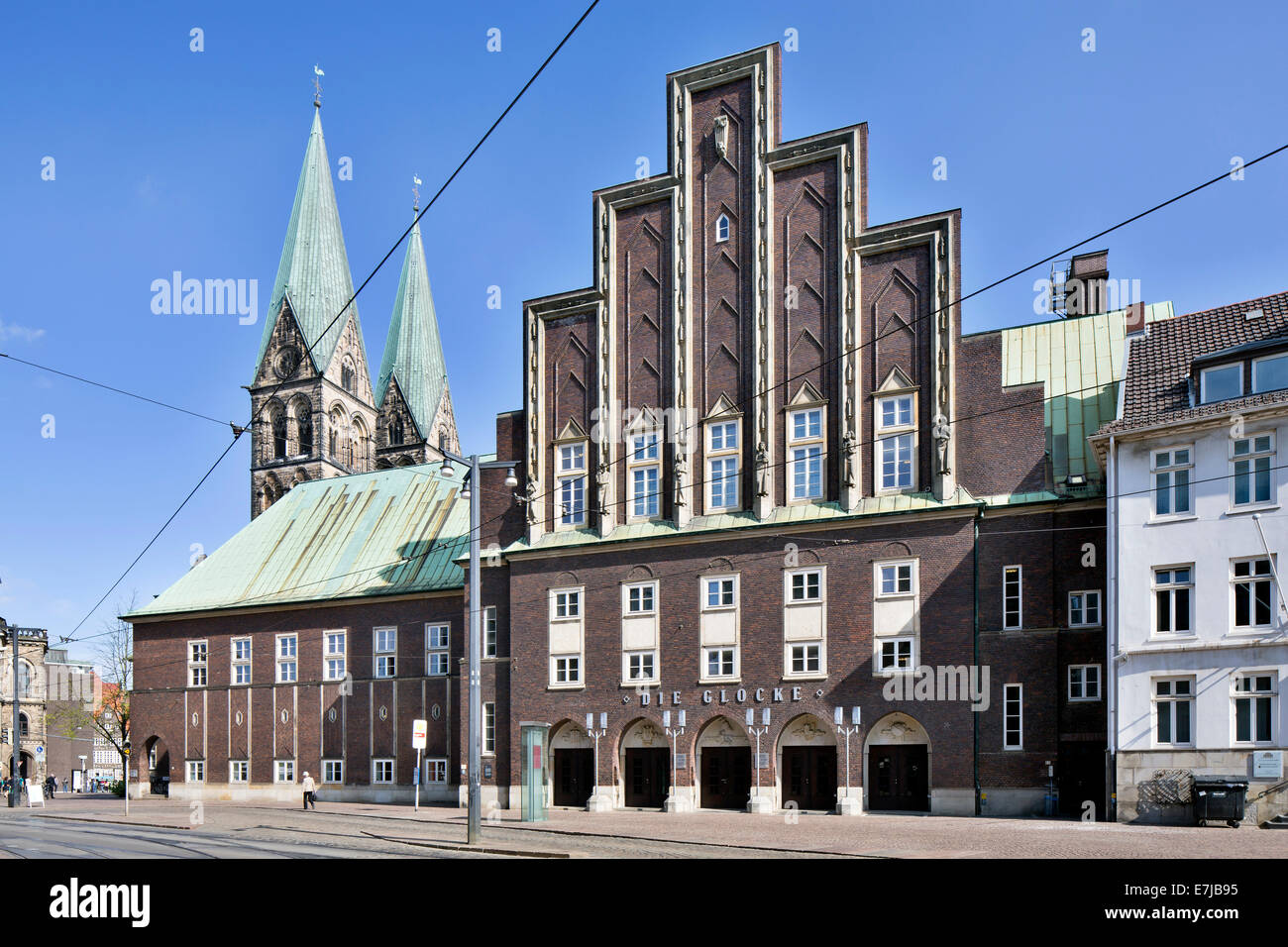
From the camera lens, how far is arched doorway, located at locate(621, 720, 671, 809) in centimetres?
4262

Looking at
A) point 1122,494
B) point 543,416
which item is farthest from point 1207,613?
point 543,416

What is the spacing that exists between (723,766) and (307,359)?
7078 centimetres

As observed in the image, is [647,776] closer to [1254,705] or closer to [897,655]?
[897,655]

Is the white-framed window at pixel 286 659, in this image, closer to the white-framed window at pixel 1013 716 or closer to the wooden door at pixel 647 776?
the wooden door at pixel 647 776

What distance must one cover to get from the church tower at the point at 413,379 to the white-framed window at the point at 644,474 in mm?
66597

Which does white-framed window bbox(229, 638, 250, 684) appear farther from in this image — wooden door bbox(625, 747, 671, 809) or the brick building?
wooden door bbox(625, 747, 671, 809)

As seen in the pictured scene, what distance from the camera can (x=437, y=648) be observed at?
173ft

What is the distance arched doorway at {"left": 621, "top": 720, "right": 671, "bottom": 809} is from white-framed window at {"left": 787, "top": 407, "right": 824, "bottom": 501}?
9.73 m

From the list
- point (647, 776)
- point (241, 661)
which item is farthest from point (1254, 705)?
point (241, 661)

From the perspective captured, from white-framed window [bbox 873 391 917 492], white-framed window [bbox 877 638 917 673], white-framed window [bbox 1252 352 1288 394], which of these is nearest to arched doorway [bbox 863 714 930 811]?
white-framed window [bbox 877 638 917 673]

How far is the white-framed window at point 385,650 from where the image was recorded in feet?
177
